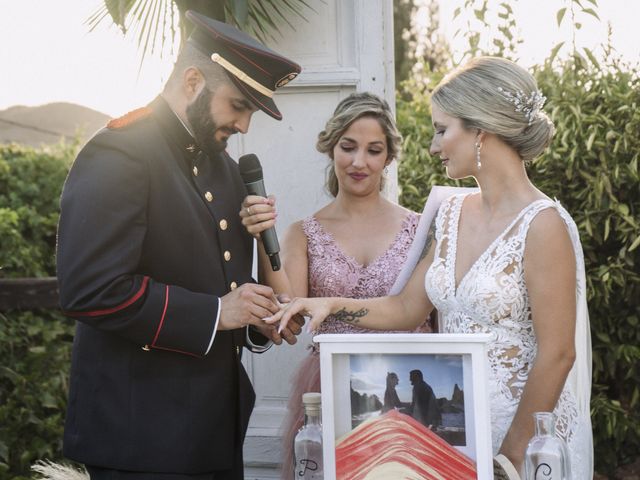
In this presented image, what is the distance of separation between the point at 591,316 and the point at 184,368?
2.69m

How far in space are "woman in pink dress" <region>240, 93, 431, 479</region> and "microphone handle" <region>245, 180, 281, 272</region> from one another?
2.64ft

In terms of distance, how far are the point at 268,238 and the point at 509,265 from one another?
2.28 feet

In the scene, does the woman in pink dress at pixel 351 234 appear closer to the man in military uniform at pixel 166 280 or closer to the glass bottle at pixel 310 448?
the man in military uniform at pixel 166 280

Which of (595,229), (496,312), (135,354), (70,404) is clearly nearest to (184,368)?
(135,354)

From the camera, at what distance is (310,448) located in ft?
6.81

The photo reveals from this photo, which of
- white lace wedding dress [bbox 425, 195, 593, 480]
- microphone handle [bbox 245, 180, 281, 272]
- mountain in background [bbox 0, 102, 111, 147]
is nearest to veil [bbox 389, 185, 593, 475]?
white lace wedding dress [bbox 425, 195, 593, 480]

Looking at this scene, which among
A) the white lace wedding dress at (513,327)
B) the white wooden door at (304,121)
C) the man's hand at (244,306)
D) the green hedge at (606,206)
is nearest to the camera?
the man's hand at (244,306)

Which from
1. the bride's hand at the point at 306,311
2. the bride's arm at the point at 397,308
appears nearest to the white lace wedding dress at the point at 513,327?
the bride's arm at the point at 397,308

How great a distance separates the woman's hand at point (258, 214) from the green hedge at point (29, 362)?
101 inches

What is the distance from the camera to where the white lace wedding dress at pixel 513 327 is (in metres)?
2.65

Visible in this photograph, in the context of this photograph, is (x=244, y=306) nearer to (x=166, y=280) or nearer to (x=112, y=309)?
(x=166, y=280)

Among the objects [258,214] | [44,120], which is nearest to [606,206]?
[258,214]

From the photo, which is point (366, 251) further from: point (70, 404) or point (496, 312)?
point (70, 404)

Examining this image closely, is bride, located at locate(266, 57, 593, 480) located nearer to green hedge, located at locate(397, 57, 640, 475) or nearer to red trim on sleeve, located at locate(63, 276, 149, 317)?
red trim on sleeve, located at locate(63, 276, 149, 317)
